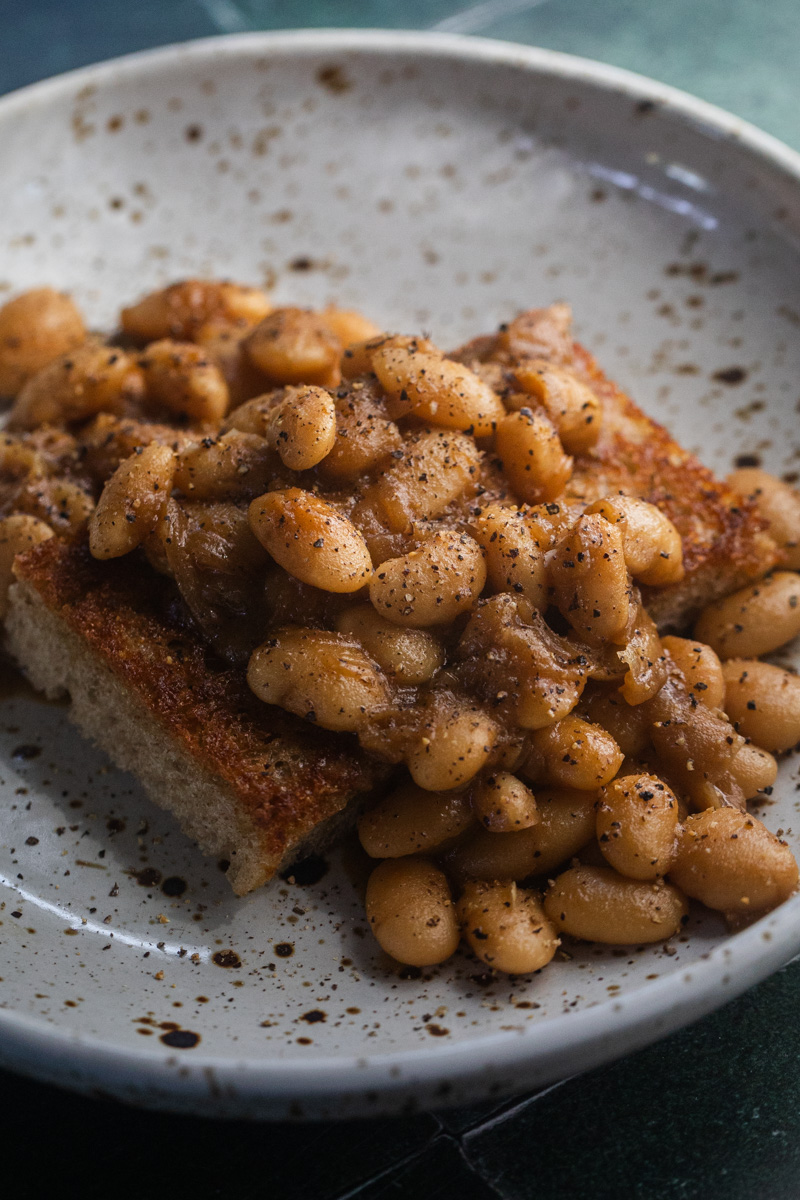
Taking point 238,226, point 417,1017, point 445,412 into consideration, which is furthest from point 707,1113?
point 238,226

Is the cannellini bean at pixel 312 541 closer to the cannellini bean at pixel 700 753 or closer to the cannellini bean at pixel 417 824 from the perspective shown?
the cannellini bean at pixel 417 824

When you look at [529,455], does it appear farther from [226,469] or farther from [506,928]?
[506,928]

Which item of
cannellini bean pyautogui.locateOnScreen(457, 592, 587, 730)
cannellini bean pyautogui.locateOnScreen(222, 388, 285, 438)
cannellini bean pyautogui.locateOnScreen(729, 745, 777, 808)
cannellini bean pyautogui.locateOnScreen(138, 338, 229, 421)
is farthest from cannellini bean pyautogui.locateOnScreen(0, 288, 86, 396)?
cannellini bean pyautogui.locateOnScreen(729, 745, 777, 808)

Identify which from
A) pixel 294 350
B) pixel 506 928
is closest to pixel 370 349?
pixel 294 350

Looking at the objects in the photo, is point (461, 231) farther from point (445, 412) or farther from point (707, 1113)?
point (707, 1113)

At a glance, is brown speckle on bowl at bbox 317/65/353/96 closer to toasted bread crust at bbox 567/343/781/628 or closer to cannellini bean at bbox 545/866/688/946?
toasted bread crust at bbox 567/343/781/628

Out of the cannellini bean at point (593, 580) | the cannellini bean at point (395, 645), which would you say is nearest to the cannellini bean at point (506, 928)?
the cannellini bean at point (395, 645)
